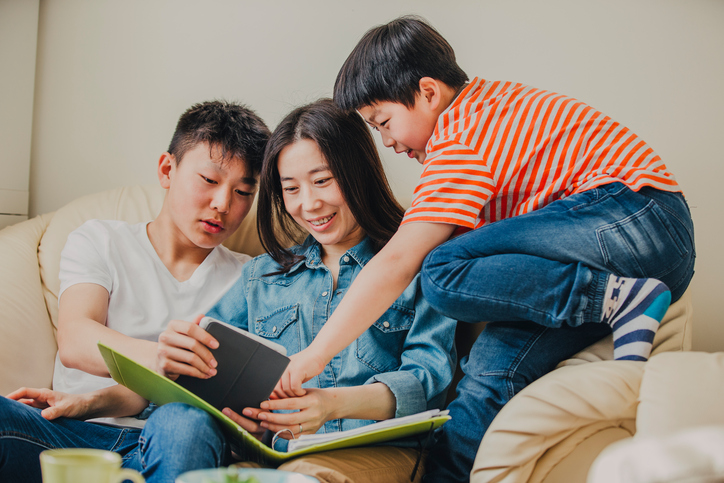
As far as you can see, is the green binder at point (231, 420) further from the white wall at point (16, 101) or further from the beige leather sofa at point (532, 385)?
the white wall at point (16, 101)

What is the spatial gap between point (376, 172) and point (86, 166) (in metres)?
1.10

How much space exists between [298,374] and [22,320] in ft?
2.54

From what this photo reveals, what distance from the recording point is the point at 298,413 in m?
0.80

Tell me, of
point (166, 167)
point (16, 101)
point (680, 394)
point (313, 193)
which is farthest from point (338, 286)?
point (16, 101)

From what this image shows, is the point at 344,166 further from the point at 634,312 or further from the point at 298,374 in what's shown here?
the point at 634,312

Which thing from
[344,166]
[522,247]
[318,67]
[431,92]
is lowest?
[522,247]

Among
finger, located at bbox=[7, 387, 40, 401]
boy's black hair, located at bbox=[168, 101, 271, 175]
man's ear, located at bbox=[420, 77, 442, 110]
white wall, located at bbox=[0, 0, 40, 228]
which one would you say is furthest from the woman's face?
white wall, located at bbox=[0, 0, 40, 228]

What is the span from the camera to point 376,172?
115 cm

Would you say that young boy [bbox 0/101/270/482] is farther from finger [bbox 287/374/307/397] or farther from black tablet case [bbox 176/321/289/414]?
finger [bbox 287/374/307/397]

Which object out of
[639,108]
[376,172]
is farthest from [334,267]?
[639,108]

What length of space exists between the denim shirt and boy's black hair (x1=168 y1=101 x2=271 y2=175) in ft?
0.85

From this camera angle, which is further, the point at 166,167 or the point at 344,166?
the point at 166,167

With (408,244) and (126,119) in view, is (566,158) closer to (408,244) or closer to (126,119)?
(408,244)

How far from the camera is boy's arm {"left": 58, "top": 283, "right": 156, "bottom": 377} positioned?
3.15ft
